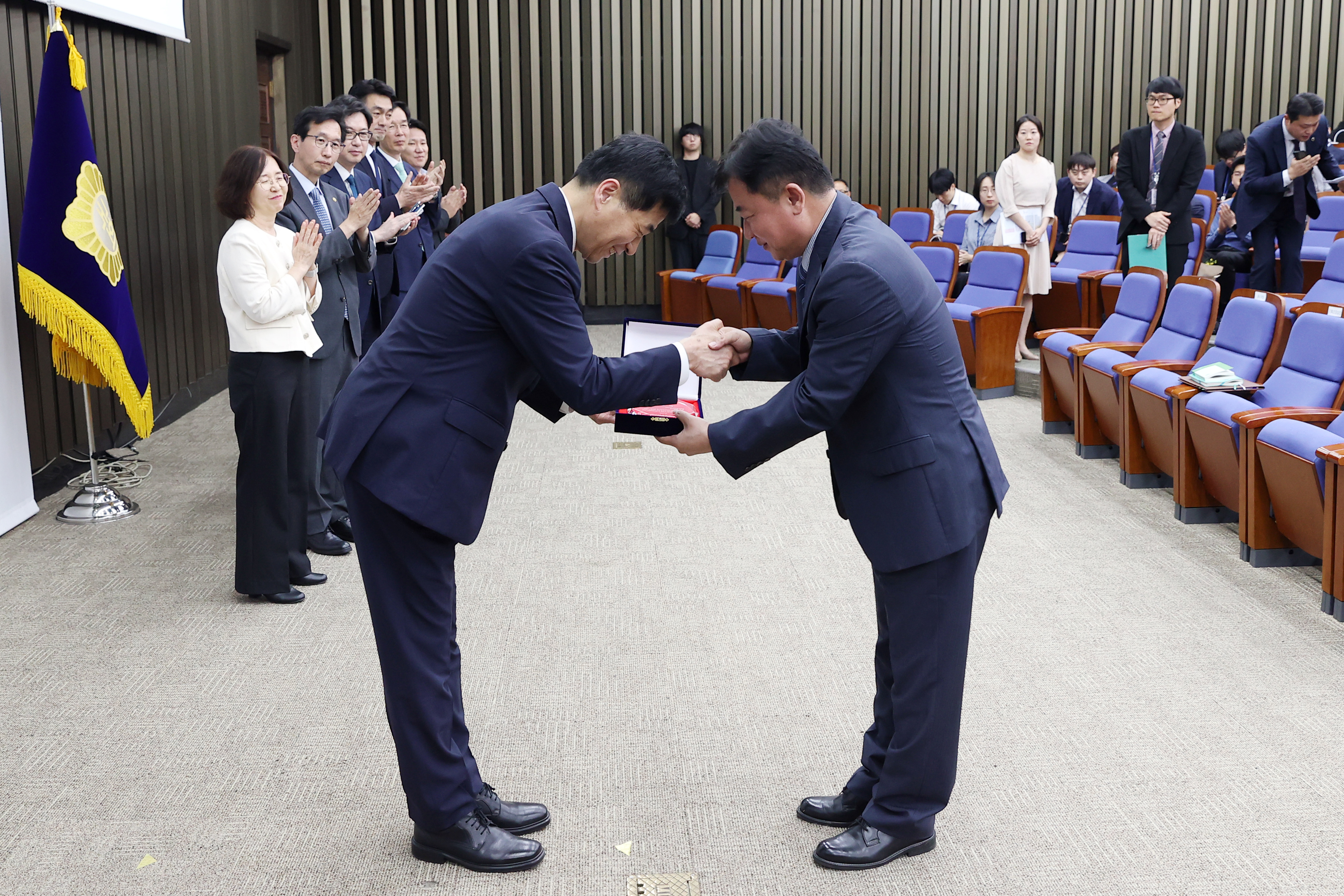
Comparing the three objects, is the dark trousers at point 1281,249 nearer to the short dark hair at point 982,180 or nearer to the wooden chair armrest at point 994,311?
the wooden chair armrest at point 994,311

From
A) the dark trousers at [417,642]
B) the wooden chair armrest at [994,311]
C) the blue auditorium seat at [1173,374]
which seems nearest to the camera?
the dark trousers at [417,642]

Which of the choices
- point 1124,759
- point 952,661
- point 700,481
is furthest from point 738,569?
point 952,661

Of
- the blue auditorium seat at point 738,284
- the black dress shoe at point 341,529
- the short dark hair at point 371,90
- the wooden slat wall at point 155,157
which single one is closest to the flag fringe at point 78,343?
the wooden slat wall at point 155,157

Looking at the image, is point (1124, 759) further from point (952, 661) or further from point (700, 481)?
point (700, 481)

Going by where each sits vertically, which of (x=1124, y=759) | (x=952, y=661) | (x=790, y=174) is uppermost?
(x=790, y=174)

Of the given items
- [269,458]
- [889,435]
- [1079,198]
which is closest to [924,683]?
[889,435]

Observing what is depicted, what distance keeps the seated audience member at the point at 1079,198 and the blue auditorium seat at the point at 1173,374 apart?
150 inches

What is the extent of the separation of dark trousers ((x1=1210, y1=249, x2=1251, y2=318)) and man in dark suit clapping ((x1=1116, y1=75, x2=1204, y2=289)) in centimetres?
50

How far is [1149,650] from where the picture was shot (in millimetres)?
3305

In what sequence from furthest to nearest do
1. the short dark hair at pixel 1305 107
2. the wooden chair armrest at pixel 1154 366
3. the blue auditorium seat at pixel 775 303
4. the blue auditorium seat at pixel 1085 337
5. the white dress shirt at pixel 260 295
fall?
the blue auditorium seat at pixel 775 303 < the short dark hair at pixel 1305 107 < the blue auditorium seat at pixel 1085 337 < the wooden chair armrest at pixel 1154 366 < the white dress shirt at pixel 260 295

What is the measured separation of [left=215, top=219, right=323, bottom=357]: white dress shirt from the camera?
11.7ft

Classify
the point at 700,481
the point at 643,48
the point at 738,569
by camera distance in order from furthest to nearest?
the point at 643,48
the point at 700,481
the point at 738,569

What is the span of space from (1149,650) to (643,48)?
28.4 ft

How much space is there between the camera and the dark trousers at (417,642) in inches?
82.6
